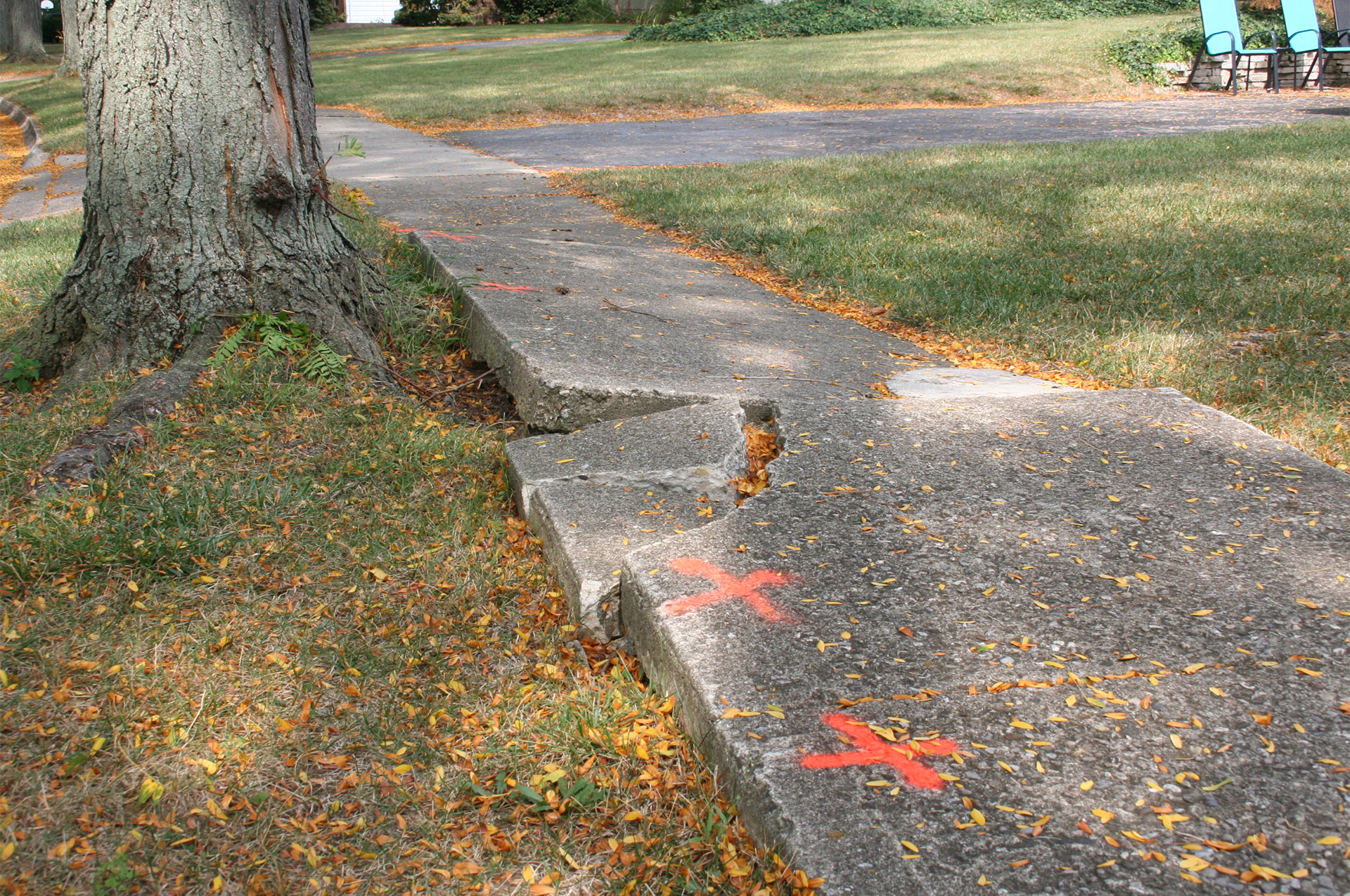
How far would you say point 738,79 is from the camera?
13.8 metres

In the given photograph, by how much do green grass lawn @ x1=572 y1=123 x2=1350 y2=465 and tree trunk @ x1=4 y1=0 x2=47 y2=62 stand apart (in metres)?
23.9

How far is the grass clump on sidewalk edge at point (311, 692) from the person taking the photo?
5.08 ft

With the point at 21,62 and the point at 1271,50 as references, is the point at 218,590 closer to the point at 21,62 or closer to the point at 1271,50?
the point at 1271,50

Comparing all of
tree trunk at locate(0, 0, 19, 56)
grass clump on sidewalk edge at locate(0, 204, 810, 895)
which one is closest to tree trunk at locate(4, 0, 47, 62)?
tree trunk at locate(0, 0, 19, 56)

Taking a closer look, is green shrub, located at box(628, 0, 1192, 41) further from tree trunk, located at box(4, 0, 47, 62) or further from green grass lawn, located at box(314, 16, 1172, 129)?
tree trunk, located at box(4, 0, 47, 62)

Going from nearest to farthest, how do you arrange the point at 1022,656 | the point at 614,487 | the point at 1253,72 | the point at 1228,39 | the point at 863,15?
the point at 1022,656 < the point at 614,487 < the point at 1228,39 < the point at 1253,72 < the point at 863,15

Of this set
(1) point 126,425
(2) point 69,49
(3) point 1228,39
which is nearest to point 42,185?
(1) point 126,425

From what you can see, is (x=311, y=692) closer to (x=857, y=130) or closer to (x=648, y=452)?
(x=648, y=452)

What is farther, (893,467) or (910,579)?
(893,467)

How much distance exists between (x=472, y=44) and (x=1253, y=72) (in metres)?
17.6

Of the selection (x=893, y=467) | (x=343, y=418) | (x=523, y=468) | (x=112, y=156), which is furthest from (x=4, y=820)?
(x=112, y=156)

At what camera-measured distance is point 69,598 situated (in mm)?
2109

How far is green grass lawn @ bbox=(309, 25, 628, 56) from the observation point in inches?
991

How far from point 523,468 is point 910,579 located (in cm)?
109
